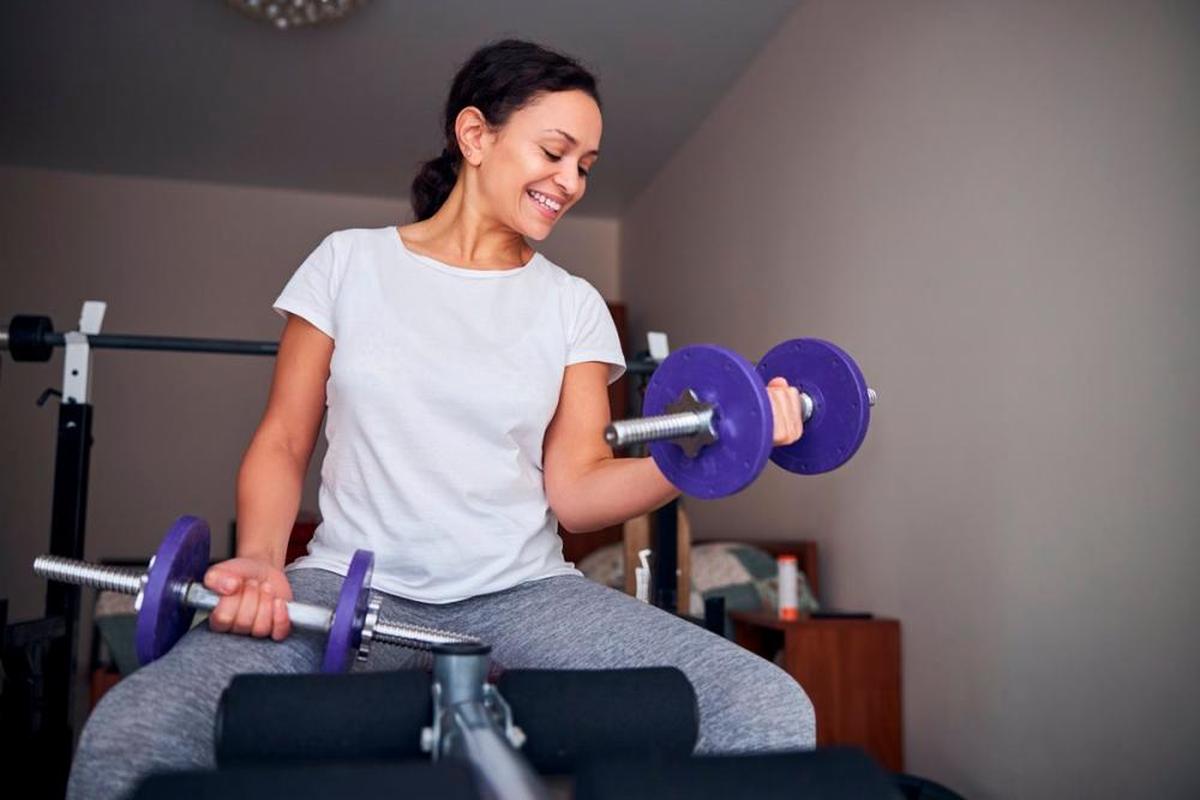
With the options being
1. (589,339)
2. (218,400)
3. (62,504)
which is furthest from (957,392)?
(218,400)

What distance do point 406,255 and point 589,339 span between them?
9.7 inches

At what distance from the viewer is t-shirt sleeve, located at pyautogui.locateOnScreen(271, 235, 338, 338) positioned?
125 cm

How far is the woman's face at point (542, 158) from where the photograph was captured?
128 cm

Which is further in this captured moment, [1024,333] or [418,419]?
[1024,333]

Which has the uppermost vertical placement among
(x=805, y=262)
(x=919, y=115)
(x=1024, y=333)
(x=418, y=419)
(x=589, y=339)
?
(x=919, y=115)

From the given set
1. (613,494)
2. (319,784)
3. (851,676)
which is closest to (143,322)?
(851,676)

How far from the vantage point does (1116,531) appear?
74.3 inches

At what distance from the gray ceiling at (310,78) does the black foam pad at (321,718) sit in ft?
9.36

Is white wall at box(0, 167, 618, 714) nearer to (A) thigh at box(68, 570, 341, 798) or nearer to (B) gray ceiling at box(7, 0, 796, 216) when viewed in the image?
(B) gray ceiling at box(7, 0, 796, 216)

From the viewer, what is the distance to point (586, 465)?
4.23 ft

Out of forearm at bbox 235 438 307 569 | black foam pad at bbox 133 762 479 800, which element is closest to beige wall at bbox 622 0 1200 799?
forearm at bbox 235 438 307 569

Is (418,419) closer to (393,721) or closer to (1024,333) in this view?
(393,721)

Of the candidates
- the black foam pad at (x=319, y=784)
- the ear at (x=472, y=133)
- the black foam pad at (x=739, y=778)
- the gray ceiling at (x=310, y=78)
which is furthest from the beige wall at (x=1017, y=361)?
the black foam pad at (x=319, y=784)

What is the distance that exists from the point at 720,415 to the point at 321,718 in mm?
414
